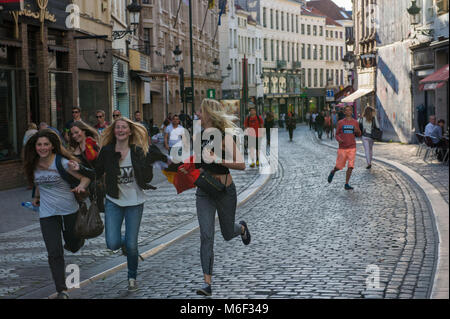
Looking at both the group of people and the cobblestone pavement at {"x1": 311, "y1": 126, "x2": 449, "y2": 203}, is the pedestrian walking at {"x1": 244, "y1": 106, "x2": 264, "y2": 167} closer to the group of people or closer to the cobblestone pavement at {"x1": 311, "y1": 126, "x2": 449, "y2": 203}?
Answer: the cobblestone pavement at {"x1": 311, "y1": 126, "x2": 449, "y2": 203}

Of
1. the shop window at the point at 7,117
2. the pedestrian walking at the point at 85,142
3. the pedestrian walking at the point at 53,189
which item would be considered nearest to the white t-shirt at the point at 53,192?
the pedestrian walking at the point at 53,189

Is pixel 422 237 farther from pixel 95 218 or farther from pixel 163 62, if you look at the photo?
pixel 163 62

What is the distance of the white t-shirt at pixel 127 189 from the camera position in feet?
25.1

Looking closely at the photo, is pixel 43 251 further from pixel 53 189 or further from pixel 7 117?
pixel 7 117

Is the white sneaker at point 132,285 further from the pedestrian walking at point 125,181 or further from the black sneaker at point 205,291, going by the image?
the black sneaker at point 205,291

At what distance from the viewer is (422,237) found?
34.0 ft

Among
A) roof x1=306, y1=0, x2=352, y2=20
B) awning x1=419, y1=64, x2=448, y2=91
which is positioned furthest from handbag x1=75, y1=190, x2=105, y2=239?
roof x1=306, y1=0, x2=352, y2=20

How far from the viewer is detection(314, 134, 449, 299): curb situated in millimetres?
5790

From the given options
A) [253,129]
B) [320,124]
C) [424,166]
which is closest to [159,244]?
[424,166]

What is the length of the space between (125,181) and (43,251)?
2.82 m

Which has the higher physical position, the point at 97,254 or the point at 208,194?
the point at 208,194

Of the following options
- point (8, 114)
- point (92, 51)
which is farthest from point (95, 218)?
point (92, 51)

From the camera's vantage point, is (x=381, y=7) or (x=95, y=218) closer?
(x=95, y=218)
